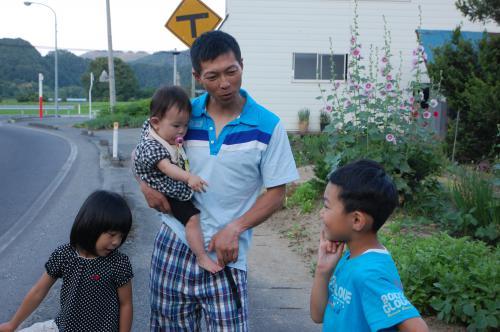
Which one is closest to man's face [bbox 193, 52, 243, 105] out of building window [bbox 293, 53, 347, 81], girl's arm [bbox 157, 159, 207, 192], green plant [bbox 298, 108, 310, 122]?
girl's arm [bbox 157, 159, 207, 192]

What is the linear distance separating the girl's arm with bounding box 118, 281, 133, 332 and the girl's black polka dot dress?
22 millimetres

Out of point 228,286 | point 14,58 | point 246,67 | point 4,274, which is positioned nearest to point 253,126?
point 228,286

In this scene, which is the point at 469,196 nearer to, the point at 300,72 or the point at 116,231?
the point at 116,231

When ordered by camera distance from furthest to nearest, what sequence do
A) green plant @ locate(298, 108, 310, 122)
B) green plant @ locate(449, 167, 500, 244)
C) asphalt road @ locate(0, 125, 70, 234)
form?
1. green plant @ locate(298, 108, 310, 122)
2. asphalt road @ locate(0, 125, 70, 234)
3. green plant @ locate(449, 167, 500, 244)

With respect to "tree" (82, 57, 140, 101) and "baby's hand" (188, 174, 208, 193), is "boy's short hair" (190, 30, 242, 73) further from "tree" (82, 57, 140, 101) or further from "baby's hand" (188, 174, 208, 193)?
"tree" (82, 57, 140, 101)

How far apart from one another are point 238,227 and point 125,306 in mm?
724

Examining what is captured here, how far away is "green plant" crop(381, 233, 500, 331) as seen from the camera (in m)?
4.19

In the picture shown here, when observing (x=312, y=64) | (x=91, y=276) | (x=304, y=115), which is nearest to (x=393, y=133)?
(x=91, y=276)

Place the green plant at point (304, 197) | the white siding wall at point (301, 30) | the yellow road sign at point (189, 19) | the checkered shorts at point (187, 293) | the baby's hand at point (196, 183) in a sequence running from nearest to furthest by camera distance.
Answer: the baby's hand at point (196, 183), the checkered shorts at point (187, 293), the yellow road sign at point (189, 19), the green plant at point (304, 197), the white siding wall at point (301, 30)

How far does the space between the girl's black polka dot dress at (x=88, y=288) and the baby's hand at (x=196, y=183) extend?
0.59 metres

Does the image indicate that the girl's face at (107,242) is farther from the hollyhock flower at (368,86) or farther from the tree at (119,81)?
the tree at (119,81)

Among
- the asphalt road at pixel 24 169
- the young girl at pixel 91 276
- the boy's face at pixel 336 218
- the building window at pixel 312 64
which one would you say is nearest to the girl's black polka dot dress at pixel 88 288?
the young girl at pixel 91 276

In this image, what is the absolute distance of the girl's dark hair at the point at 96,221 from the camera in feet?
9.14

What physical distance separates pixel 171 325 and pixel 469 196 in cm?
460
